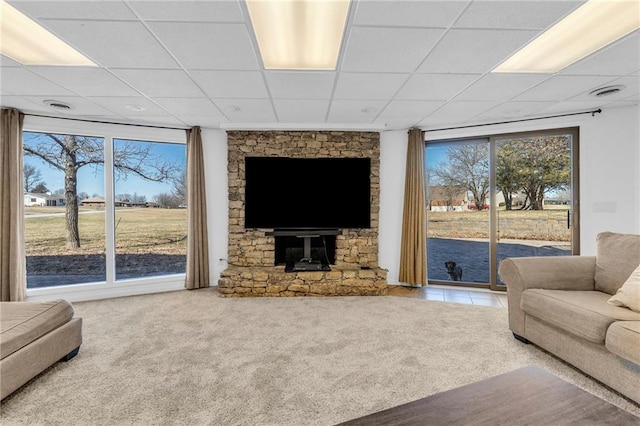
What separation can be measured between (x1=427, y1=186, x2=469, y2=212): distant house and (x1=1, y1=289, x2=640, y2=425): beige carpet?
1.85 meters

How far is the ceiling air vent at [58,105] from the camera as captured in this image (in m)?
3.29

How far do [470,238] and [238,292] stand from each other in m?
3.85

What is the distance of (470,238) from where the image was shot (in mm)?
4824

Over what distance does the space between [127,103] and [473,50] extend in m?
3.63

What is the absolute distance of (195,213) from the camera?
4379 millimetres

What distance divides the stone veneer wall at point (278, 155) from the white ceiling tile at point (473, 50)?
2068 mm

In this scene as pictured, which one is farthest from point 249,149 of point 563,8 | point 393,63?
point 563,8

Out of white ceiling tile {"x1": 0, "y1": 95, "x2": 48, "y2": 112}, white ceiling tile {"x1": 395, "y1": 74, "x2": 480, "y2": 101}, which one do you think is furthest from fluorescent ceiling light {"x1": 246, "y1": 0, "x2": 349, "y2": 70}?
white ceiling tile {"x1": 0, "y1": 95, "x2": 48, "y2": 112}

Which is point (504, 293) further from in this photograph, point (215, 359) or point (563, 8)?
point (215, 359)

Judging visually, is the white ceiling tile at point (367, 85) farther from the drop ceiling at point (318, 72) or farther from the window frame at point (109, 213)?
the window frame at point (109, 213)

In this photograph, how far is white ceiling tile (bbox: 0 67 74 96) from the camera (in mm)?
2566

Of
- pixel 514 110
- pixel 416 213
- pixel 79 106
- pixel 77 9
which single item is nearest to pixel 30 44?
pixel 77 9

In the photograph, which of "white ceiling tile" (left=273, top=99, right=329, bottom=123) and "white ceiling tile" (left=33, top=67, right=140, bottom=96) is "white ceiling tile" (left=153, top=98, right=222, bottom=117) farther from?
"white ceiling tile" (left=273, top=99, right=329, bottom=123)

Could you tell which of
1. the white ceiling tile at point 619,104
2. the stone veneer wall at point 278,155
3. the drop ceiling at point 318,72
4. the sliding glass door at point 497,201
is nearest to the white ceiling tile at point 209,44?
the drop ceiling at point 318,72
